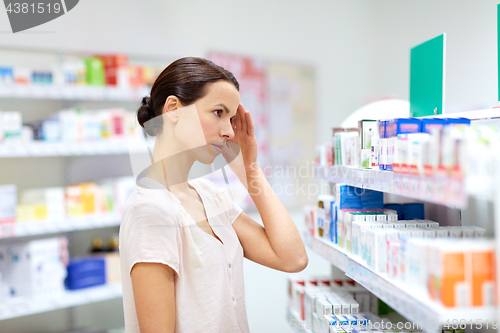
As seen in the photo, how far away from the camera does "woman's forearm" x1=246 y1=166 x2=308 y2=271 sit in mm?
1725

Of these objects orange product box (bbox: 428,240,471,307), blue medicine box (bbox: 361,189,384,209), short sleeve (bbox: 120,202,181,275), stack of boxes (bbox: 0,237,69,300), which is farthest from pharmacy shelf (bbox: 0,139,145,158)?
orange product box (bbox: 428,240,471,307)

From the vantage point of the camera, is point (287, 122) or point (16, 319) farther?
point (287, 122)

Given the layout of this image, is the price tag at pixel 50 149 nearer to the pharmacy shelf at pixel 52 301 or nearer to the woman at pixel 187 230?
the pharmacy shelf at pixel 52 301

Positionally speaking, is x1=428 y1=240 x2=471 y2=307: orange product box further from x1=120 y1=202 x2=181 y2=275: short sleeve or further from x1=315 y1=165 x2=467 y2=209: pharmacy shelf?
x1=120 y1=202 x2=181 y2=275: short sleeve

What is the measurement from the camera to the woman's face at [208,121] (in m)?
1.48

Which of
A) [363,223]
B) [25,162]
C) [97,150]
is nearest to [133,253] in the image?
[363,223]

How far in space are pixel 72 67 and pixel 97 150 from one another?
2.14ft

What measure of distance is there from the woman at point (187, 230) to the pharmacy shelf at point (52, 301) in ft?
5.38

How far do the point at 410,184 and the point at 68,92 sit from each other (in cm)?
258

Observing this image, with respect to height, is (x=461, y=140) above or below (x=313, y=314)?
above

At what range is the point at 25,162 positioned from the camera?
3.19 m

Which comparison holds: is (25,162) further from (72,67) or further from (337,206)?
(337,206)

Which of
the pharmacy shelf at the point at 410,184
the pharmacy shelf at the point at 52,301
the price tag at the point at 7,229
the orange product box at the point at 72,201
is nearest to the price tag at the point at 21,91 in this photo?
the orange product box at the point at 72,201

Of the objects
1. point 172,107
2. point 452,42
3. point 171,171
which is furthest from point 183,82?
point 452,42
